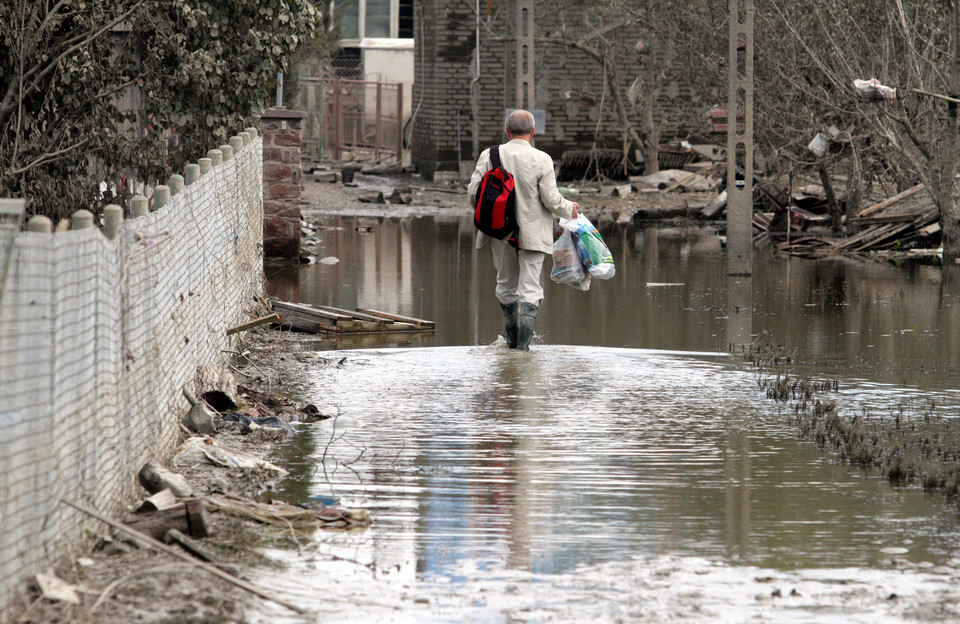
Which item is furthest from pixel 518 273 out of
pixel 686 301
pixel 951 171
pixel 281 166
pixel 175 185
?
pixel 951 171

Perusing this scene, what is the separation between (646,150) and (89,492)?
25.8 m

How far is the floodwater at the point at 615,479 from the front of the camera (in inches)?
177

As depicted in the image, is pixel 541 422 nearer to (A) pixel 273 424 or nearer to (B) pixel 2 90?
(A) pixel 273 424

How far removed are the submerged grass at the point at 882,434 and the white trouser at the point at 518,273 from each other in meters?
1.77

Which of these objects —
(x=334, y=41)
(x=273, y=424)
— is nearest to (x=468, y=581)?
(x=273, y=424)

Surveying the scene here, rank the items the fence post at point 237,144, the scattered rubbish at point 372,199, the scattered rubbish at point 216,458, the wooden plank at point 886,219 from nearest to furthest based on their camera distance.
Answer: the scattered rubbish at point 216,458 → the fence post at point 237,144 → the wooden plank at point 886,219 → the scattered rubbish at point 372,199

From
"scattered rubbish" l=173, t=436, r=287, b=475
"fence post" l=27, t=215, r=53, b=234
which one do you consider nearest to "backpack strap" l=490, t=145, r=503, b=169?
"scattered rubbish" l=173, t=436, r=287, b=475

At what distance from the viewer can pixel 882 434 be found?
702 centimetres

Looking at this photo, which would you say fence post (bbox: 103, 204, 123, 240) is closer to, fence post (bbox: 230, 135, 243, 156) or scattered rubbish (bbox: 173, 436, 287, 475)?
scattered rubbish (bbox: 173, 436, 287, 475)

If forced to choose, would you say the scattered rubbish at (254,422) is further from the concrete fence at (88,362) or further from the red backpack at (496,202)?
the red backpack at (496,202)

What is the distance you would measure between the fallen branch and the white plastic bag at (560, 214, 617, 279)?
18.5 ft

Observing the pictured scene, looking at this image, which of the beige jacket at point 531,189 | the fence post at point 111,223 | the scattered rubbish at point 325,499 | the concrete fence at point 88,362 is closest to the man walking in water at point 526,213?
the beige jacket at point 531,189

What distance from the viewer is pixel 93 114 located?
14.5m

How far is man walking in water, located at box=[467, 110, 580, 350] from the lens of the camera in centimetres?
918
